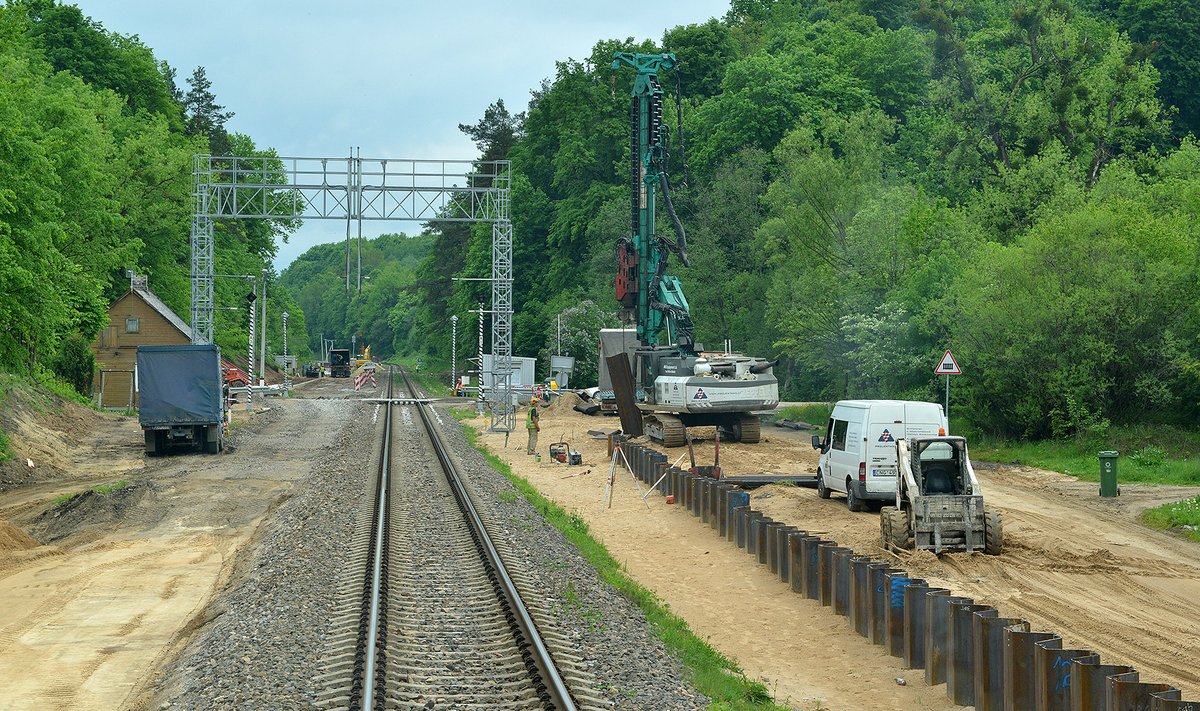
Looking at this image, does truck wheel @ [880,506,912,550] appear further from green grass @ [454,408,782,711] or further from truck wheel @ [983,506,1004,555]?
green grass @ [454,408,782,711]

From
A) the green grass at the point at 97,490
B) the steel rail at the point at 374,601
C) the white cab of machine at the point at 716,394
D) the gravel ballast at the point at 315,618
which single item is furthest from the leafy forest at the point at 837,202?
the gravel ballast at the point at 315,618

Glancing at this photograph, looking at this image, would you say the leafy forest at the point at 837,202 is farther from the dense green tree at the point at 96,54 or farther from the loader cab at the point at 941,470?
the loader cab at the point at 941,470

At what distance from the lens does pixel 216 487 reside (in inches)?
1110

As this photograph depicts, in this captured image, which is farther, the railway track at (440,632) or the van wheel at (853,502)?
the van wheel at (853,502)

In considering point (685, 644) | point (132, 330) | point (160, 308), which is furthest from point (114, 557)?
point (160, 308)

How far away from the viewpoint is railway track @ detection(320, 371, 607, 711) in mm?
10047

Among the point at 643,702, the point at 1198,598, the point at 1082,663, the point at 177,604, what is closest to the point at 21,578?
the point at 177,604

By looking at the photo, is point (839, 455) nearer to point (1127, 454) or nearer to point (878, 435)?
point (878, 435)

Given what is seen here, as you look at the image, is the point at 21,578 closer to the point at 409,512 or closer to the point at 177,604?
the point at 177,604

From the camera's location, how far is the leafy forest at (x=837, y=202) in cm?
3086

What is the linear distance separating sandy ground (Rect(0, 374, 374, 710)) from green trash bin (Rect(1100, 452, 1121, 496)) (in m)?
16.7

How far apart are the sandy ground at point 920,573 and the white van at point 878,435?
0.59 metres

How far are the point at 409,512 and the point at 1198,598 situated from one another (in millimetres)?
13012

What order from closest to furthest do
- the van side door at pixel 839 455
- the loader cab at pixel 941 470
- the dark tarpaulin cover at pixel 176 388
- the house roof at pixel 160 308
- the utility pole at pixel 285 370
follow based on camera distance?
the loader cab at pixel 941 470 → the van side door at pixel 839 455 → the dark tarpaulin cover at pixel 176 388 → the house roof at pixel 160 308 → the utility pole at pixel 285 370
